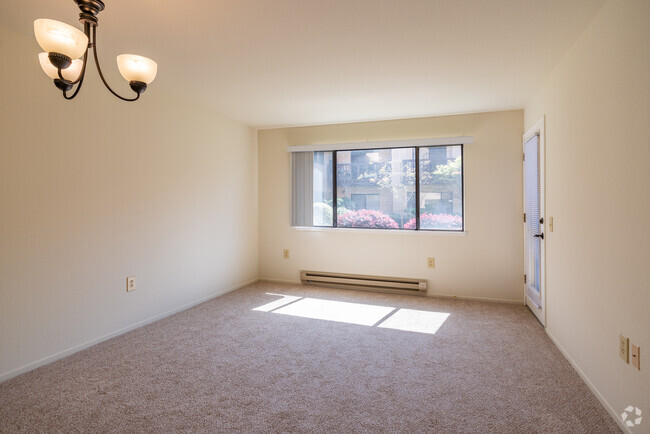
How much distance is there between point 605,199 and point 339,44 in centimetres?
187

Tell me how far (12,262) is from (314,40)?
2467 mm

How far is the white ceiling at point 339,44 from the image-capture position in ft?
6.59

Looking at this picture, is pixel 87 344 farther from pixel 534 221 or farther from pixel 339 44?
pixel 534 221

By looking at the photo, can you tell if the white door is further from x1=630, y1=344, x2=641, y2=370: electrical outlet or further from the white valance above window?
x1=630, y1=344, x2=641, y2=370: electrical outlet

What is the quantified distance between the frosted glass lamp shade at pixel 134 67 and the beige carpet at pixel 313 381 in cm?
175

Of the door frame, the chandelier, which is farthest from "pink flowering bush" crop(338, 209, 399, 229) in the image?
the chandelier

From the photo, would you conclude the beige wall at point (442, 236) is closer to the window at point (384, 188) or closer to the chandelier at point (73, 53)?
the window at point (384, 188)

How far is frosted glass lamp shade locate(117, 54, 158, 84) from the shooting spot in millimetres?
1688

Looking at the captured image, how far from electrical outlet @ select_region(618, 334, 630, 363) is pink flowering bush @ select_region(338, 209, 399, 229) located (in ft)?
9.45

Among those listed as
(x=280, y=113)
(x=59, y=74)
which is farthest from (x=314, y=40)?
(x=280, y=113)

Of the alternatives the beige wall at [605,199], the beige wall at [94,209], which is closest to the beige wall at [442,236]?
the beige wall at [94,209]

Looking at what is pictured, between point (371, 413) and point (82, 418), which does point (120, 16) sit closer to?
point (82, 418)

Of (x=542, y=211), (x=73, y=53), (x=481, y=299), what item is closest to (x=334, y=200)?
(x=481, y=299)

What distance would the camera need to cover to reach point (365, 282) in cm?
465
